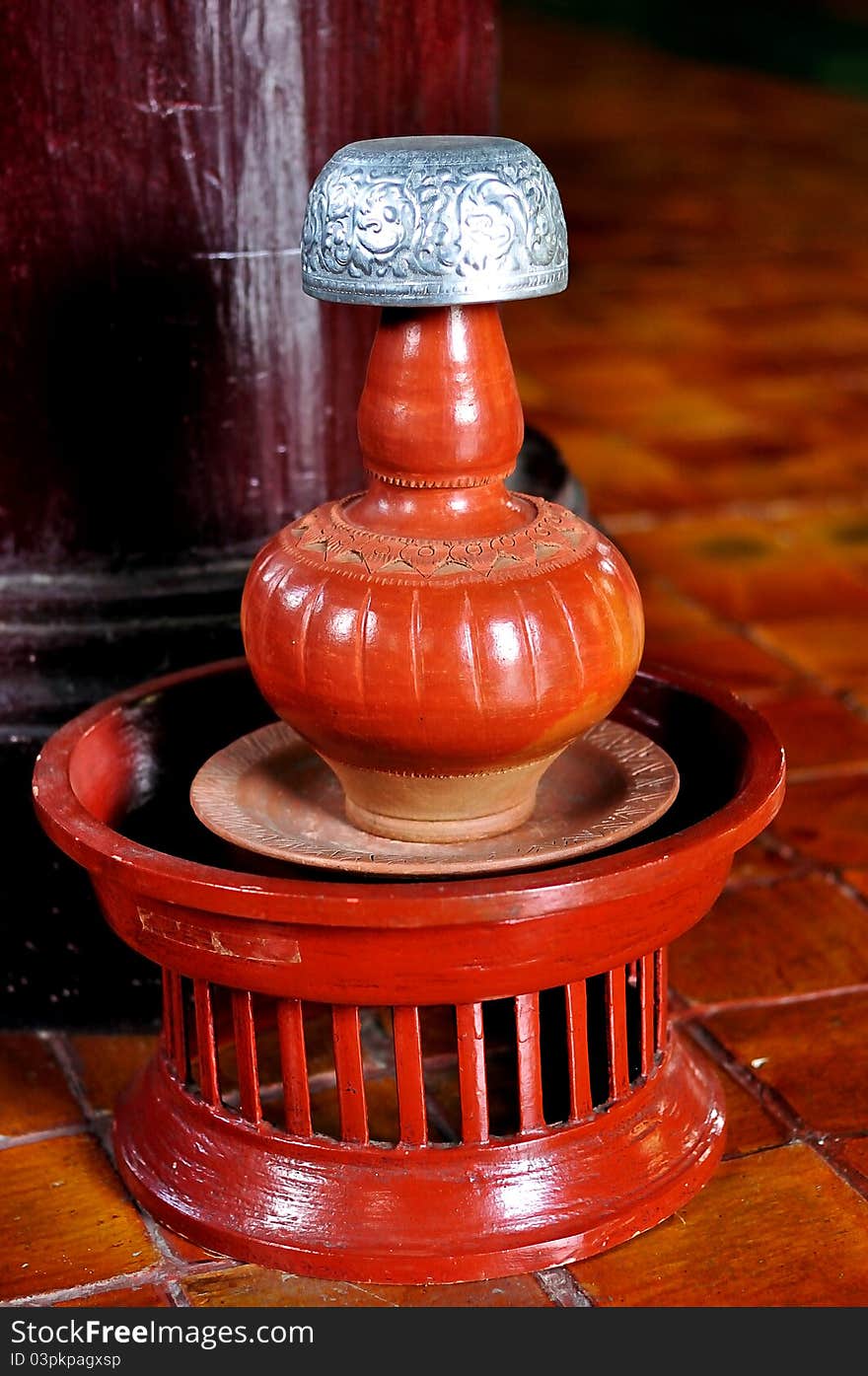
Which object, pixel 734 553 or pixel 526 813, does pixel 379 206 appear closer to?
pixel 526 813

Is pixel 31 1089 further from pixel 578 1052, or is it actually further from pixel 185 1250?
pixel 578 1052

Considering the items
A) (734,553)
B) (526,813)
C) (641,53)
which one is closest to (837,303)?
(734,553)

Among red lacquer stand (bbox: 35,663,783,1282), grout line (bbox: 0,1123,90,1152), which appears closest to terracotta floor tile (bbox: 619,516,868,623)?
red lacquer stand (bbox: 35,663,783,1282)

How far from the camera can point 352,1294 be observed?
1.60 m

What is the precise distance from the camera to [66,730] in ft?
5.95

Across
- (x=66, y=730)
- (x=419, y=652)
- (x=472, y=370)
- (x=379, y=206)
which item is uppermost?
(x=379, y=206)

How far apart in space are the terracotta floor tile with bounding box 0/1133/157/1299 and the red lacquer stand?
4 centimetres

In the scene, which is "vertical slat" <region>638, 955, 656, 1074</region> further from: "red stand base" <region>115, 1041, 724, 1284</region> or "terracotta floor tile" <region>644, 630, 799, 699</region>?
"terracotta floor tile" <region>644, 630, 799, 699</region>

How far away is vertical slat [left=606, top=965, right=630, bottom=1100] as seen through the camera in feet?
5.49

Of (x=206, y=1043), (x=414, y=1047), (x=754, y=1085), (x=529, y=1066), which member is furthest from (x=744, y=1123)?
(x=206, y=1043)

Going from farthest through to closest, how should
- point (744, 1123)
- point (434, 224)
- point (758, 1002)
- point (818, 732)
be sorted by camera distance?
point (818, 732)
point (758, 1002)
point (744, 1123)
point (434, 224)

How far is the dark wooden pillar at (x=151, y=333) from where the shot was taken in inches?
75.7

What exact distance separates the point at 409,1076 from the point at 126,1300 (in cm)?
32
